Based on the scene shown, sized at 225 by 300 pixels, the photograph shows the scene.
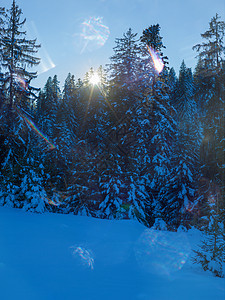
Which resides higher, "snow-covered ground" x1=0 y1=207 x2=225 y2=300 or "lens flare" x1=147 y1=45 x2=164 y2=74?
"lens flare" x1=147 y1=45 x2=164 y2=74

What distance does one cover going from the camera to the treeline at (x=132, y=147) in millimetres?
13305

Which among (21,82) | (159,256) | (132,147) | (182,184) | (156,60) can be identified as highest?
(156,60)

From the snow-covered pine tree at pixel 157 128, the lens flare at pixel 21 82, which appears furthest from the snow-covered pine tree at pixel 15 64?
the snow-covered pine tree at pixel 157 128

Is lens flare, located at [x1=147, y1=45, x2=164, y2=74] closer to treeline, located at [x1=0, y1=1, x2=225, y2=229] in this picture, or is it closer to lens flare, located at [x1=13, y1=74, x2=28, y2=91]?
treeline, located at [x1=0, y1=1, x2=225, y2=229]

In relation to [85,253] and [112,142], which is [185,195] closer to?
[112,142]

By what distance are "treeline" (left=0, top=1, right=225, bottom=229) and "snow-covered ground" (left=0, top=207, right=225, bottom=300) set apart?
593cm

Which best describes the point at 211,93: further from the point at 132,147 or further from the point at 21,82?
the point at 21,82

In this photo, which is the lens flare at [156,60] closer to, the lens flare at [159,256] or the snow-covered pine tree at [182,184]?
the snow-covered pine tree at [182,184]

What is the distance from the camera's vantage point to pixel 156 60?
61.3ft

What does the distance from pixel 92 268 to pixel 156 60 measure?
59.3 feet

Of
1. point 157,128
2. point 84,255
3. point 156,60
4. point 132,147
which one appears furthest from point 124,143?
point 84,255

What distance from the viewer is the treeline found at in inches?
524

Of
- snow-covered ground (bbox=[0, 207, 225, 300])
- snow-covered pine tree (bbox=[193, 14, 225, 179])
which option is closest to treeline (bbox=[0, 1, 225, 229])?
snow-covered pine tree (bbox=[193, 14, 225, 179])

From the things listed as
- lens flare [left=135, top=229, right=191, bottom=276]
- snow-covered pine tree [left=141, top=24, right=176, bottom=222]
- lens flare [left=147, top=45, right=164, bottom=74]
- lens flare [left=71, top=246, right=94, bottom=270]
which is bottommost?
lens flare [left=135, top=229, right=191, bottom=276]
